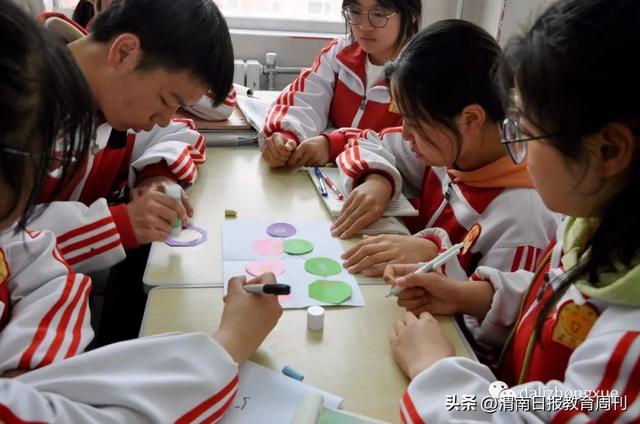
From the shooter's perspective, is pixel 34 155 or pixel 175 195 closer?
pixel 34 155

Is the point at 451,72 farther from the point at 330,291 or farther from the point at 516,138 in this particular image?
the point at 330,291

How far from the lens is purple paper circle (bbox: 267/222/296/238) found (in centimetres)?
122

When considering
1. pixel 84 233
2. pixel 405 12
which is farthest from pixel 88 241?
pixel 405 12

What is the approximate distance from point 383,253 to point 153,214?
50 cm

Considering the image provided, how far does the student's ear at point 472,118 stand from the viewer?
1146 mm

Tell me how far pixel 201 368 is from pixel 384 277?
45 centimetres

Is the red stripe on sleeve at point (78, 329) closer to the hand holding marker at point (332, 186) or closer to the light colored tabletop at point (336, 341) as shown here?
the light colored tabletop at point (336, 341)

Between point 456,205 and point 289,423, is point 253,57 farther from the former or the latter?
point 289,423

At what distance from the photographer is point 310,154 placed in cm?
165

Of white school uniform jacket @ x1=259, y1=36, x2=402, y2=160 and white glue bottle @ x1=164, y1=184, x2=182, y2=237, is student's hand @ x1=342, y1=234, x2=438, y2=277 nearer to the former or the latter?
white glue bottle @ x1=164, y1=184, x2=182, y2=237

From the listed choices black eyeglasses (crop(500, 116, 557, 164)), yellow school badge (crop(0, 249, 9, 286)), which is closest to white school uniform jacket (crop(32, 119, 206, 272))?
yellow school badge (crop(0, 249, 9, 286))

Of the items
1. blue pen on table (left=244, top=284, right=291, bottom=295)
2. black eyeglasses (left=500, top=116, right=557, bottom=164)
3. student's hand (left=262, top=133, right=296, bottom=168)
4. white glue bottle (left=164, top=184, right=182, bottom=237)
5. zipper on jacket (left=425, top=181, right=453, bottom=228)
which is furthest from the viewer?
student's hand (left=262, top=133, right=296, bottom=168)

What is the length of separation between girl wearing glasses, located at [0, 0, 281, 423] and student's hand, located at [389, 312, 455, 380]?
202 mm

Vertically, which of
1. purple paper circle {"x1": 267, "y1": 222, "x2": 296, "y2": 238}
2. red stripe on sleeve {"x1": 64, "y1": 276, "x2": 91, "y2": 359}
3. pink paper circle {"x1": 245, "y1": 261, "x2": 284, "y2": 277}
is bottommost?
purple paper circle {"x1": 267, "y1": 222, "x2": 296, "y2": 238}
